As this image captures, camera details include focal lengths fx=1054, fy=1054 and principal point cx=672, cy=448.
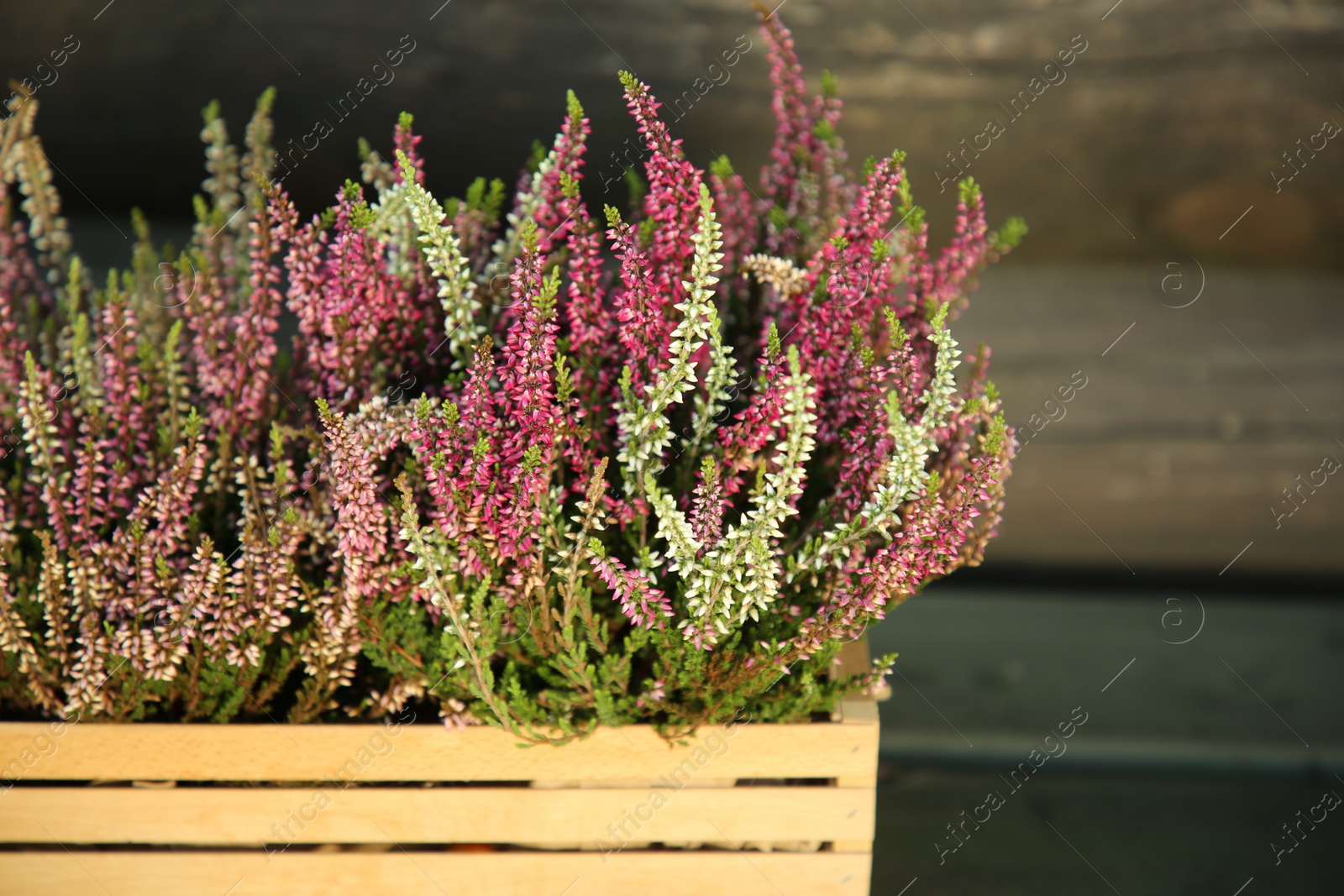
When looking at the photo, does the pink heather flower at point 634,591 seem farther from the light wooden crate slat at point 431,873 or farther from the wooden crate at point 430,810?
the light wooden crate slat at point 431,873

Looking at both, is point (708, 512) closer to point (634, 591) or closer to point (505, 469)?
point (634, 591)

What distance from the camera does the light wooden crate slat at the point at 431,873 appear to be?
121 centimetres

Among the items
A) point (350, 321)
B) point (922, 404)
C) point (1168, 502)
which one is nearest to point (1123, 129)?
point (1168, 502)

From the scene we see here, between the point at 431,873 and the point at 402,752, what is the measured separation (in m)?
0.16

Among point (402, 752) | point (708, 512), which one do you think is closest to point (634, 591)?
point (708, 512)

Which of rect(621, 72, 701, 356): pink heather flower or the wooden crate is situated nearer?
rect(621, 72, 701, 356): pink heather flower

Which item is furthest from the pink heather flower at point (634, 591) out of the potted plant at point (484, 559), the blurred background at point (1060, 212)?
the blurred background at point (1060, 212)

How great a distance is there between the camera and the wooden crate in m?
1.18

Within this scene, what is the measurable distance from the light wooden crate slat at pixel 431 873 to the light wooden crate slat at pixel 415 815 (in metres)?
0.02

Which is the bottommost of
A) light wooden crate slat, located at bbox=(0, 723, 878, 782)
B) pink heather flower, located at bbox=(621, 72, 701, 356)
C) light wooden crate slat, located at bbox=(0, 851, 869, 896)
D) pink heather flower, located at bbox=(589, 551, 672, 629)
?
light wooden crate slat, located at bbox=(0, 851, 869, 896)

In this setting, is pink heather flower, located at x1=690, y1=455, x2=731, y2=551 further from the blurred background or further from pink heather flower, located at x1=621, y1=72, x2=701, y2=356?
the blurred background

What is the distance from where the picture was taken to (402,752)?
1.19 m

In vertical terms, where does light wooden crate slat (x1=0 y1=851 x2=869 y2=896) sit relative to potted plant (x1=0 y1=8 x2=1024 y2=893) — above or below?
below

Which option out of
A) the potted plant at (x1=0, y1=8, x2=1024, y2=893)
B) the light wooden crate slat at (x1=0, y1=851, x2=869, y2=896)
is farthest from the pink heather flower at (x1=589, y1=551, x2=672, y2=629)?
the light wooden crate slat at (x1=0, y1=851, x2=869, y2=896)
